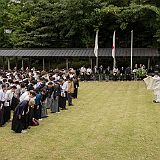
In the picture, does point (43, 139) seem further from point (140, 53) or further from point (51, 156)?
point (140, 53)

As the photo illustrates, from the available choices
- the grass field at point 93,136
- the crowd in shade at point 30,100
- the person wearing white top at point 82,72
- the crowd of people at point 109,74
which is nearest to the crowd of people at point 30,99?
the crowd in shade at point 30,100

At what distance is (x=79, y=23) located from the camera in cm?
4556

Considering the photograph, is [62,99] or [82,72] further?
[82,72]

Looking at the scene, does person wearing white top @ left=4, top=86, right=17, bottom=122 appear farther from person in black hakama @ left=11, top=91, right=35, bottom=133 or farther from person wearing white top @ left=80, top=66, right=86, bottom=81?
person wearing white top @ left=80, top=66, right=86, bottom=81

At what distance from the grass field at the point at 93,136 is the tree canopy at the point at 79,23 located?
22580mm

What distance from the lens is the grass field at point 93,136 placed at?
12.2 m

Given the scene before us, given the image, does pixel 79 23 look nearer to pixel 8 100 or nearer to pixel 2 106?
pixel 8 100

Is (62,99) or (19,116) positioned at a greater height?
(19,116)

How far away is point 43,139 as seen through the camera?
14070 mm

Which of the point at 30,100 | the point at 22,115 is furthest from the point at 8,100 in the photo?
the point at 22,115

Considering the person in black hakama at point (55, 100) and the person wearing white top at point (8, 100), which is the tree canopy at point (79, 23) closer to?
the person in black hakama at point (55, 100)

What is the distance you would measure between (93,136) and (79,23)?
31.9m

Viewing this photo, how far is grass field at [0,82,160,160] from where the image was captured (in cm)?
1225

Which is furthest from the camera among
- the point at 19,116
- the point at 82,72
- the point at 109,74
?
the point at 109,74
